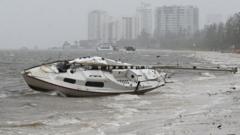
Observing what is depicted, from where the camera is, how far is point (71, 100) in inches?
1310

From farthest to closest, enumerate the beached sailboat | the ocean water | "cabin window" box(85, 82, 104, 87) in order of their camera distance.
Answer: "cabin window" box(85, 82, 104, 87) → the beached sailboat → the ocean water

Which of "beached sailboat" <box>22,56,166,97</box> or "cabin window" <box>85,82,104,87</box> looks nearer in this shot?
"beached sailboat" <box>22,56,166,97</box>

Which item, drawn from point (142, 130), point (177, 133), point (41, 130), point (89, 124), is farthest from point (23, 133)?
point (177, 133)

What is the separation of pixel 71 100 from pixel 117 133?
14852mm

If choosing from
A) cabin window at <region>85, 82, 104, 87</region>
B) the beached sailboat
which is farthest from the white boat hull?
cabin window at <region>85, 82, 104, 87</region>

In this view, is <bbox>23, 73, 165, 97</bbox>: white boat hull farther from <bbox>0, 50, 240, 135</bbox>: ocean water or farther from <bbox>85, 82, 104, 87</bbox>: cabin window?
<bbox>0, 50, 240, 135</bbox>: ocean water

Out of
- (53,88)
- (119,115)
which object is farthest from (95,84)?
(119,115)

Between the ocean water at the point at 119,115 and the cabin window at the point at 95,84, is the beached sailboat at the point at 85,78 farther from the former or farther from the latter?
the ocean water at the point at 119,115

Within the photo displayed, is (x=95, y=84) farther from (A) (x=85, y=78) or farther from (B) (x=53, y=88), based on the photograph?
(B) (x=53, y=88)

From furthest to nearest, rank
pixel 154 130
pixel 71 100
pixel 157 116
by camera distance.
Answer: pixel 71 100 < pixel 157 116 < pixel 154 130

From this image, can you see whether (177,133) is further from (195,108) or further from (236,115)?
(195,108)

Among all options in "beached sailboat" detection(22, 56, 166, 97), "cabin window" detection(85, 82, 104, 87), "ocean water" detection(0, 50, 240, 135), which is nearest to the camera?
"ocean water" detection(0, 50, 240, 135)

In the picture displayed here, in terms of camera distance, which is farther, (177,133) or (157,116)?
(157,116)

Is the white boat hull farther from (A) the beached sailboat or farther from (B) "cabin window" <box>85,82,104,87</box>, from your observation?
(B) "cabin window" <box>85,82,104,87</box>
